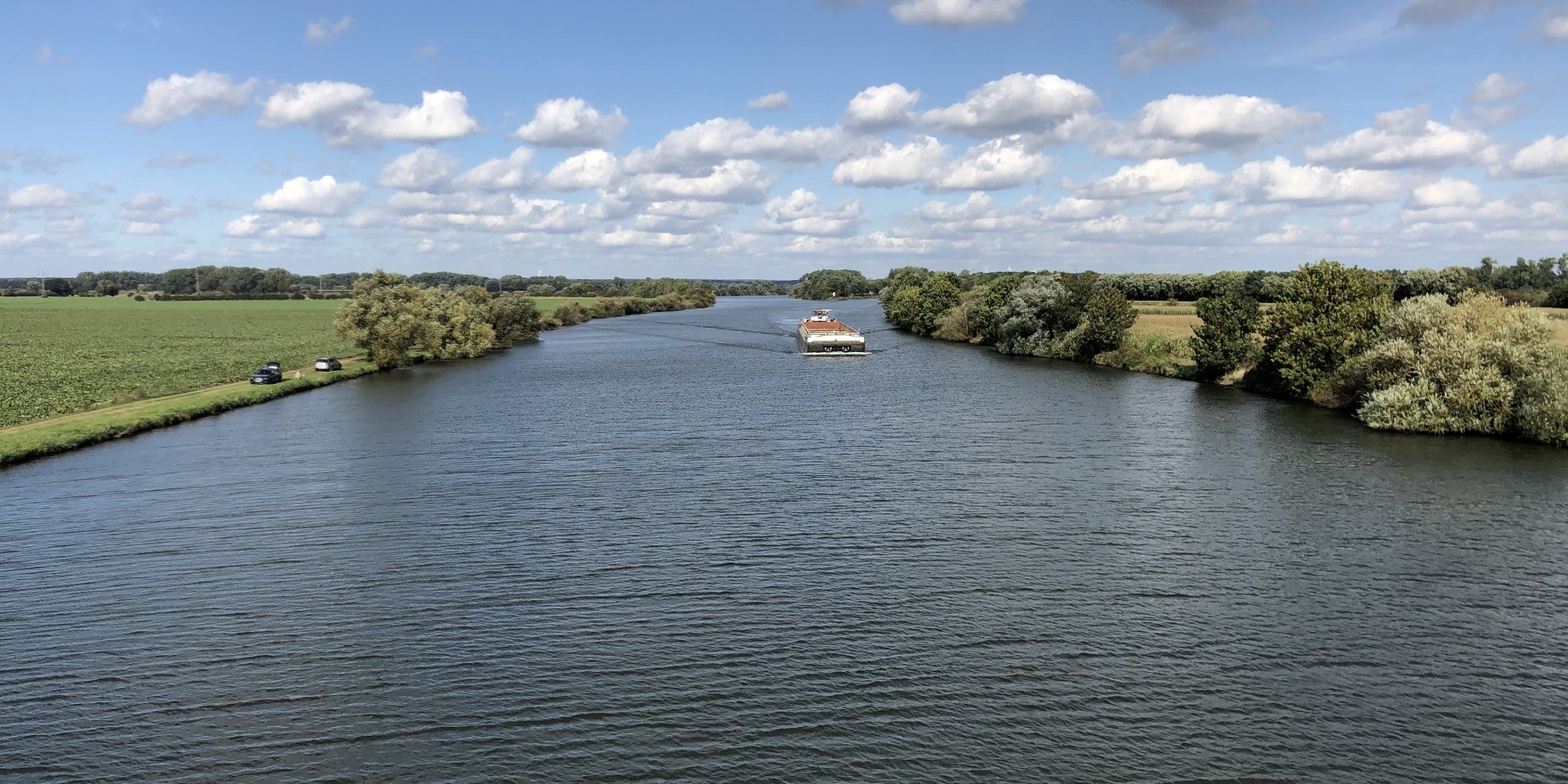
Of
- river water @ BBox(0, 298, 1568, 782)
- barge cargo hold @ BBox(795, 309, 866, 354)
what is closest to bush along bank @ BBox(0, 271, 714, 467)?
river water @ BBox(0, 298, 1568, 782)

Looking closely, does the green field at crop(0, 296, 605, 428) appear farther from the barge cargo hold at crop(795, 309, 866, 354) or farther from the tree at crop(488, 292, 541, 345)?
the barge cargo hold at crop(795, 309, 866, 354)

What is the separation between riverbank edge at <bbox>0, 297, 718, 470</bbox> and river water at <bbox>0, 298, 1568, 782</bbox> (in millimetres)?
1798

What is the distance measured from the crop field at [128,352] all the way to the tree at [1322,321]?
7970 centimetres

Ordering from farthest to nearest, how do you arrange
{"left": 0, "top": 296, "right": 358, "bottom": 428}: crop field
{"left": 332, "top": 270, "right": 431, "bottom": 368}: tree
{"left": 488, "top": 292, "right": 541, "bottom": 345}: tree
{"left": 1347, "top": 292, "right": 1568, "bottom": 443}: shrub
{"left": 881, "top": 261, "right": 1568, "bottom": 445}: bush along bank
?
1. {"left": 488, "top": 292, "right": 541, "bottom": 345}: tree
2. {"left": 332, "top": 270, "right": 431, "bottom": 368}: tree
3. {"left": 0, "top": 296, "right": 358, "bottom": 428}: crop field
4. {"left": 881, "top": 261, "right": 1568, "bottom": 445}: bush along bank
5. {"left": 1347, "top": 292, "right": 1568, "bottom": 443}: shrub

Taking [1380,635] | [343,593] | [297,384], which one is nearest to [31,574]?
[343,593]

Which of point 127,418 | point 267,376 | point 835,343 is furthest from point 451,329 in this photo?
point 127,418

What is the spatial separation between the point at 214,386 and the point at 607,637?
214 feet

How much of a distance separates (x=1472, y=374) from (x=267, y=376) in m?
80.7

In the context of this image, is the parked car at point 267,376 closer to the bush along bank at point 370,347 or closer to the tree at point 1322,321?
the bush along bank at point 370,347

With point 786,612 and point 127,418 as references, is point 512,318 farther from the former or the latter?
point 786,612

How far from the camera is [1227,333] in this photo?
80.4 metres

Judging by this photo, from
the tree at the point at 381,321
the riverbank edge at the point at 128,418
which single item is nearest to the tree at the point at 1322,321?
the riverbank edge at the point at 128,418

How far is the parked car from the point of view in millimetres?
76312

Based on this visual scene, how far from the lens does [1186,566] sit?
97.9 feet
